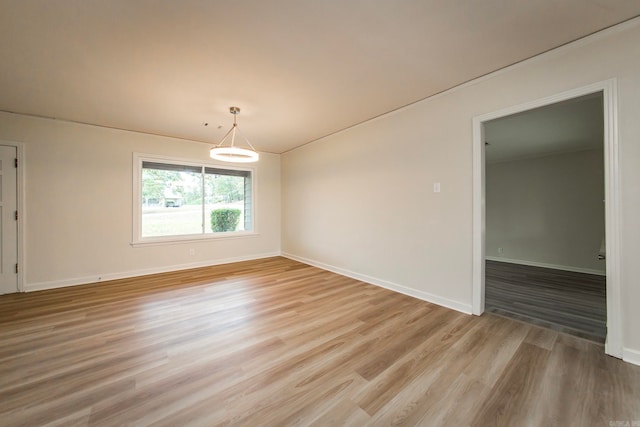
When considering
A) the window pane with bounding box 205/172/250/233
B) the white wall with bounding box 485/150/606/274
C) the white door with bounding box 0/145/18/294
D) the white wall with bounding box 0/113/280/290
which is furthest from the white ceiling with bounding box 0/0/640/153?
the white wall with bounding box 485/150/606/274

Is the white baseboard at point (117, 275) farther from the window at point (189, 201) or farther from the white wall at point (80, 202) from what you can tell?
the window at point (189, 201)

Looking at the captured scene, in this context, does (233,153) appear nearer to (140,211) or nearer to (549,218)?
(140,211)

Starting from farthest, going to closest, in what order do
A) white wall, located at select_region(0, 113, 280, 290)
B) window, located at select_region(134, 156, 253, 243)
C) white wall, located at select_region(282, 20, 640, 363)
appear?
window, located at select_region(134, 156, 253, 243) < white wall, located at select_region(0, 113, 280, 290) < white wall, located at select_region(282, 20, 640, 363)

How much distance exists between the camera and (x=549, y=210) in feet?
17.6

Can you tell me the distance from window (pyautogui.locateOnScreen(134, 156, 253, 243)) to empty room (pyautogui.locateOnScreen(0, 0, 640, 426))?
4cm

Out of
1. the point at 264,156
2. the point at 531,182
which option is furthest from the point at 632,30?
the point at 264,156

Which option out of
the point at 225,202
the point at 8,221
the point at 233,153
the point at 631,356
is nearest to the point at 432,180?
the point at 631,356

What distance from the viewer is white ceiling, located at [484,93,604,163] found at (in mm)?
3146

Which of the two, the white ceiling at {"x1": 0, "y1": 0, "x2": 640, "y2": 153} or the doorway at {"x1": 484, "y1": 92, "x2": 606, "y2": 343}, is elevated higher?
the white ceiling at {"x1": 0, "y1": 0, "x2": 640, "y2": 153}

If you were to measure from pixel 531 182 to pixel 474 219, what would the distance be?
440 centimetres

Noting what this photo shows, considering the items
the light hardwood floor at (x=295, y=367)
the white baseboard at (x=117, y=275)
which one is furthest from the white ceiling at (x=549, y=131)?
the white baseboard at (x=117, y=275)

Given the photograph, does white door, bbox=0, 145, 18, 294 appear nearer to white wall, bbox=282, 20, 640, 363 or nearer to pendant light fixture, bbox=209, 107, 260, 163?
pendant light fixture, bbox=209, 107, 260, 163

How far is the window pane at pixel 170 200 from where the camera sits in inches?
174

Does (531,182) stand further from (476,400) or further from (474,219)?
(476,400)
